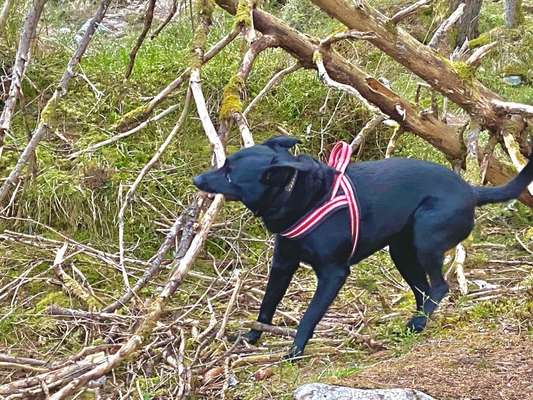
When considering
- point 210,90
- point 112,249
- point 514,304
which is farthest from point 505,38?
point 514,304

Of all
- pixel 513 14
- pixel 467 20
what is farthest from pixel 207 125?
pixel 513 14

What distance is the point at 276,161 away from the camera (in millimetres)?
3295

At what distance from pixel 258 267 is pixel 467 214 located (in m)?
1.53

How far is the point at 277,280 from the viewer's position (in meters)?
3.73

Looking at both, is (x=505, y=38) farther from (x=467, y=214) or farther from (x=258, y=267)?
(x=467, y=214)

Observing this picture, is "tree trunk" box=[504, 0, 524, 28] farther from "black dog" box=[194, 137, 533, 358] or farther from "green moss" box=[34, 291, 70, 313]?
"green moss" box=[34, 291, 70, 313]

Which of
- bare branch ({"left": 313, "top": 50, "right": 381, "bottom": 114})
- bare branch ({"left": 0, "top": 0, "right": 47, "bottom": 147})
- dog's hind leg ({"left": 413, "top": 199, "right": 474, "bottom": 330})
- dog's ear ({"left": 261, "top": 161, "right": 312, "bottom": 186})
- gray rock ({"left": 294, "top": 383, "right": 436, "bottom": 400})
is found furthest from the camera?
bare branch ({"left": 313, "top": 50, "right": 381, "bottom": 114})

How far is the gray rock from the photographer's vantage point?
2.82 m

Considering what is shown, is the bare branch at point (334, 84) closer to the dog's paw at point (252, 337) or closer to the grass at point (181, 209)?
the grass at point (181, 209)

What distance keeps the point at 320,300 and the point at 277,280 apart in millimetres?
291

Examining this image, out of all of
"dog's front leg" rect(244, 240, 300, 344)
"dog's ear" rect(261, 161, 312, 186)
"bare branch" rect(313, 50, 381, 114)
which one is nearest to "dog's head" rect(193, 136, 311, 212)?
"dog's ear" rect(261, 161, 312, 186)

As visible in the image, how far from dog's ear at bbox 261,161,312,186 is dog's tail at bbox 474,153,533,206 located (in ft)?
3.21

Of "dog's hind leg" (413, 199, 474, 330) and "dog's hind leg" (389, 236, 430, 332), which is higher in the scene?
"dog's hind leg" (413, 199, 474, 330)

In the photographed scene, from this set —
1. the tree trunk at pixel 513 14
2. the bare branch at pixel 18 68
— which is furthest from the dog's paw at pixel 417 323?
the tree trunk at pixel 513 14
